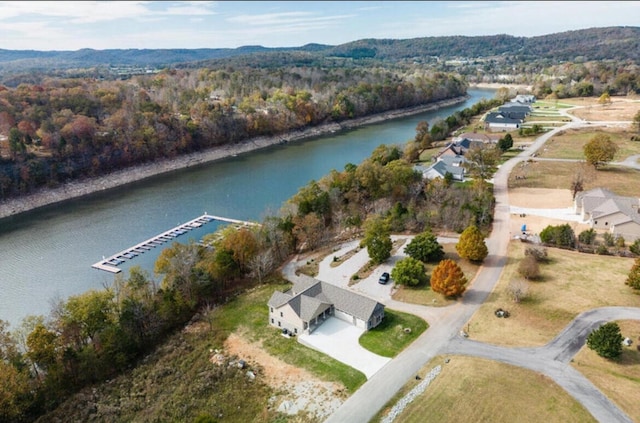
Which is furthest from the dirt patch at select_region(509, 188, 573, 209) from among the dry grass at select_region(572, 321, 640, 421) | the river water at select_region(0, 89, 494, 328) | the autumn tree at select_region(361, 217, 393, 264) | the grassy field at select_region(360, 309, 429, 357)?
the river water at select_region(0, 89, 494, 328)

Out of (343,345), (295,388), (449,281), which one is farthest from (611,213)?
(295,388)

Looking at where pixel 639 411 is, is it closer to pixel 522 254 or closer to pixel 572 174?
pixel 522 254

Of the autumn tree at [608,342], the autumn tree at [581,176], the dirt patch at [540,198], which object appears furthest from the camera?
the autumn tree at [581,176]

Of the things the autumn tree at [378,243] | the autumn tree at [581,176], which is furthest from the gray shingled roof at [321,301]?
the autumn tree at [581,176]

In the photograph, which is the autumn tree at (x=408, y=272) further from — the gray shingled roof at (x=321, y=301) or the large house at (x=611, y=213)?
the large house at (x=611, y=213)

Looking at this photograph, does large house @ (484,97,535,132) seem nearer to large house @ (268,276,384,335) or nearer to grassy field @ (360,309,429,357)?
grassy field @ (360,309,429,357)
